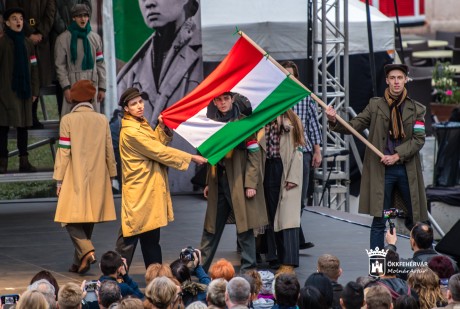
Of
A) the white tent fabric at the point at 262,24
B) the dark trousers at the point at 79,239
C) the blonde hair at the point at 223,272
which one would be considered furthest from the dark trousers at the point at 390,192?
the white tent fabric at the point at 262,24

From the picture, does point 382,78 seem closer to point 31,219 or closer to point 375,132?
point 31,219

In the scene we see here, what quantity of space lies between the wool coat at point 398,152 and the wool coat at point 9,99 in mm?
4059

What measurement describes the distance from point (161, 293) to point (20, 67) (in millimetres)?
6520

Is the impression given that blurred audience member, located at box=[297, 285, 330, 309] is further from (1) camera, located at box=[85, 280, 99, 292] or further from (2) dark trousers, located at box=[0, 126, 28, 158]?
(2) dark trousers, located at box=[0, 126, 28, 158]

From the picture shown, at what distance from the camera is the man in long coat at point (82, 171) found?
11438 millimetres

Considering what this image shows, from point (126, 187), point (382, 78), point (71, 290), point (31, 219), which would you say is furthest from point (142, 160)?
point (382, 78)

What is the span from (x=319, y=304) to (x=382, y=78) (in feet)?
42.1

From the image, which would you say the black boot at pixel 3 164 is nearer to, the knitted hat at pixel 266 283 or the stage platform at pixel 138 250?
the stage platform at pixel 138 250

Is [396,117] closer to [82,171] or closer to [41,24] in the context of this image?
[82,171]

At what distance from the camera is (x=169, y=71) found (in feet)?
52.1

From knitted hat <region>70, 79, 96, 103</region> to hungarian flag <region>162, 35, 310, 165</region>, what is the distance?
29.2 inches

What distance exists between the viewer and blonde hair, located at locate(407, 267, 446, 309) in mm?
8656

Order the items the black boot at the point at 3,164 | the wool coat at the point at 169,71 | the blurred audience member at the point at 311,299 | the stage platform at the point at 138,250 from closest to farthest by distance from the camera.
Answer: the blurred audience member at the point at 311,299 < the stage platform at the point at 138,250 < the black boot at the point at 3,164 < the wool coat at the point at 169,71

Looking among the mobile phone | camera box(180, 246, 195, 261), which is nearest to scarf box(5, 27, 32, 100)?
camera box(180, 246, 195, 261)
